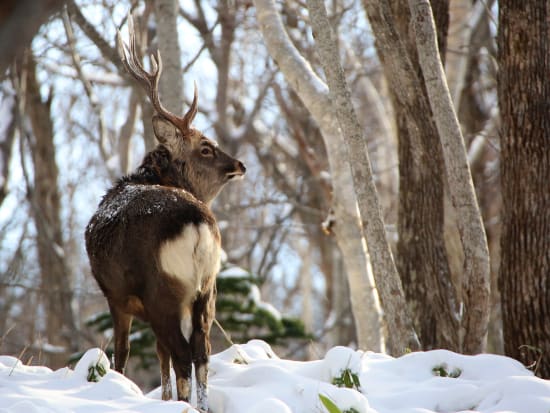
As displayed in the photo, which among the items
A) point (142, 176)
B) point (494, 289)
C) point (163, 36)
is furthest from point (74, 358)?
point (494, 289)

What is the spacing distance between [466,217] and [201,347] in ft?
8.54

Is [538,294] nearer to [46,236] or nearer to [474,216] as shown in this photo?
[474,216]

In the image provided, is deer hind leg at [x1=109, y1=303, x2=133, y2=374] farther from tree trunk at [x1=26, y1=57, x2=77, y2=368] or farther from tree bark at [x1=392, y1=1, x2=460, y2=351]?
tree trunk at [x1=26, y1=57, x2=77, y2=368]

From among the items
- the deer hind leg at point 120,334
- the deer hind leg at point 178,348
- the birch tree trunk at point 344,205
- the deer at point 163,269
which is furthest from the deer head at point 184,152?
the deer hind leg at point 178,348

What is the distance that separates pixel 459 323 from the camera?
7.46 metres

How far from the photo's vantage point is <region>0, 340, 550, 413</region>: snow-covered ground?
4.23 metres

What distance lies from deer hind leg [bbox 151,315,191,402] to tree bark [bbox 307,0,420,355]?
6.76 feet

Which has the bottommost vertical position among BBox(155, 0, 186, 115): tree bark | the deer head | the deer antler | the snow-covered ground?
the snow-covered ground

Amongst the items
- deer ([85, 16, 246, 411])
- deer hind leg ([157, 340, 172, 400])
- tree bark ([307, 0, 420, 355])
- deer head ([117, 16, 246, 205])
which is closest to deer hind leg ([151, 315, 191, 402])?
deer ([85, 16, 246, 411])

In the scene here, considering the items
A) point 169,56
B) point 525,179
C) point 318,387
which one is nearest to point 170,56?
point 169,56

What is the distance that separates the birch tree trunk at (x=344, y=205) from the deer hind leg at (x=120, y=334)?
9.76ft

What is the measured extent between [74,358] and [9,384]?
604 cm

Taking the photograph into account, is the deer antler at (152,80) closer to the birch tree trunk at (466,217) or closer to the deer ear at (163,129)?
the deer ear at (163,129)

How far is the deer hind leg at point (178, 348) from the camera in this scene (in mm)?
4652
